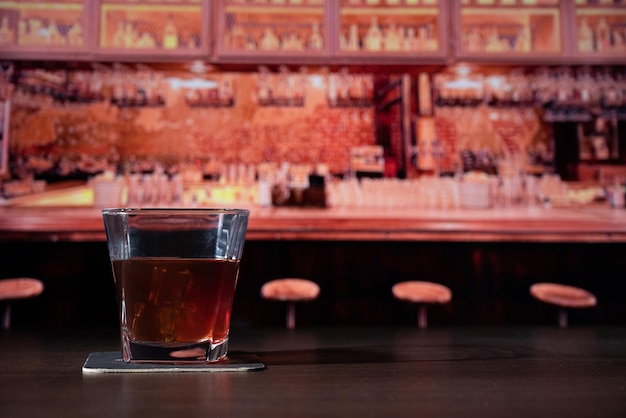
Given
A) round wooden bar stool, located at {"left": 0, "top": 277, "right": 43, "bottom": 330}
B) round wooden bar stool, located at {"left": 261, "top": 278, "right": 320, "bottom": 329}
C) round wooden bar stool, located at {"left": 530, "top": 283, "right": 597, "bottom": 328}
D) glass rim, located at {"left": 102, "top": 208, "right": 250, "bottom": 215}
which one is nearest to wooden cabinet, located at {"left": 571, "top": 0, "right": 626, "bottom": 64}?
round wooden bar stool, located at {"left": 530, "top": 283, "right": 597, "bottom": 328}

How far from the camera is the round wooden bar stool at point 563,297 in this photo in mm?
2209

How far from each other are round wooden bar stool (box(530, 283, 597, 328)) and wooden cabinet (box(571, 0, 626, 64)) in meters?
2.02

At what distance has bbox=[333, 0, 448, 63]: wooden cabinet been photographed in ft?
11.7

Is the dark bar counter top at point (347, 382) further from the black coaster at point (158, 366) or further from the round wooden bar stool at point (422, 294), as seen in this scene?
the round wooden bar stool at point (422, 294)

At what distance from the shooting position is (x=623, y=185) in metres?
4.60

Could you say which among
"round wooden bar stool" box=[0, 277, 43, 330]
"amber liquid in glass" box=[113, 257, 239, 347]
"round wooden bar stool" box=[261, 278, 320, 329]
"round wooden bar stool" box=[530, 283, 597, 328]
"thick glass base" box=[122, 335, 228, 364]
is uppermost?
"amber liquid in glass" box=[113, 257, 239, 347]

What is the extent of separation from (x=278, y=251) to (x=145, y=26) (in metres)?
1.95

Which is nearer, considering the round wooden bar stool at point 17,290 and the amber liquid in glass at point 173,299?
A: the amber liquid in glass at point 173,299

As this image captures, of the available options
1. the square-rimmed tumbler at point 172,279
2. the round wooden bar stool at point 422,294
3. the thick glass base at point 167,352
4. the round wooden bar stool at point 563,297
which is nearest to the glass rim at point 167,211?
the square-rimmed tumbler at point 172,279

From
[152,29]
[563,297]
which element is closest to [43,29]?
[152,29]

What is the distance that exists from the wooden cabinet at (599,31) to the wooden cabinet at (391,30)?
3.05 feet

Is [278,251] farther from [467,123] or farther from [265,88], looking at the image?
[467,123]

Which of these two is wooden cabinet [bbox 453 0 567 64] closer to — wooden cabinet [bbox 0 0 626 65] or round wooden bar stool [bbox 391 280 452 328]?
wooden cabinet [bbox 0 0 626 65]

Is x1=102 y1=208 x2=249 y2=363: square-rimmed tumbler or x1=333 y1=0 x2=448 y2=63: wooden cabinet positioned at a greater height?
x1=333 y1=0 x2=448 y2=63: wooden cabinet
